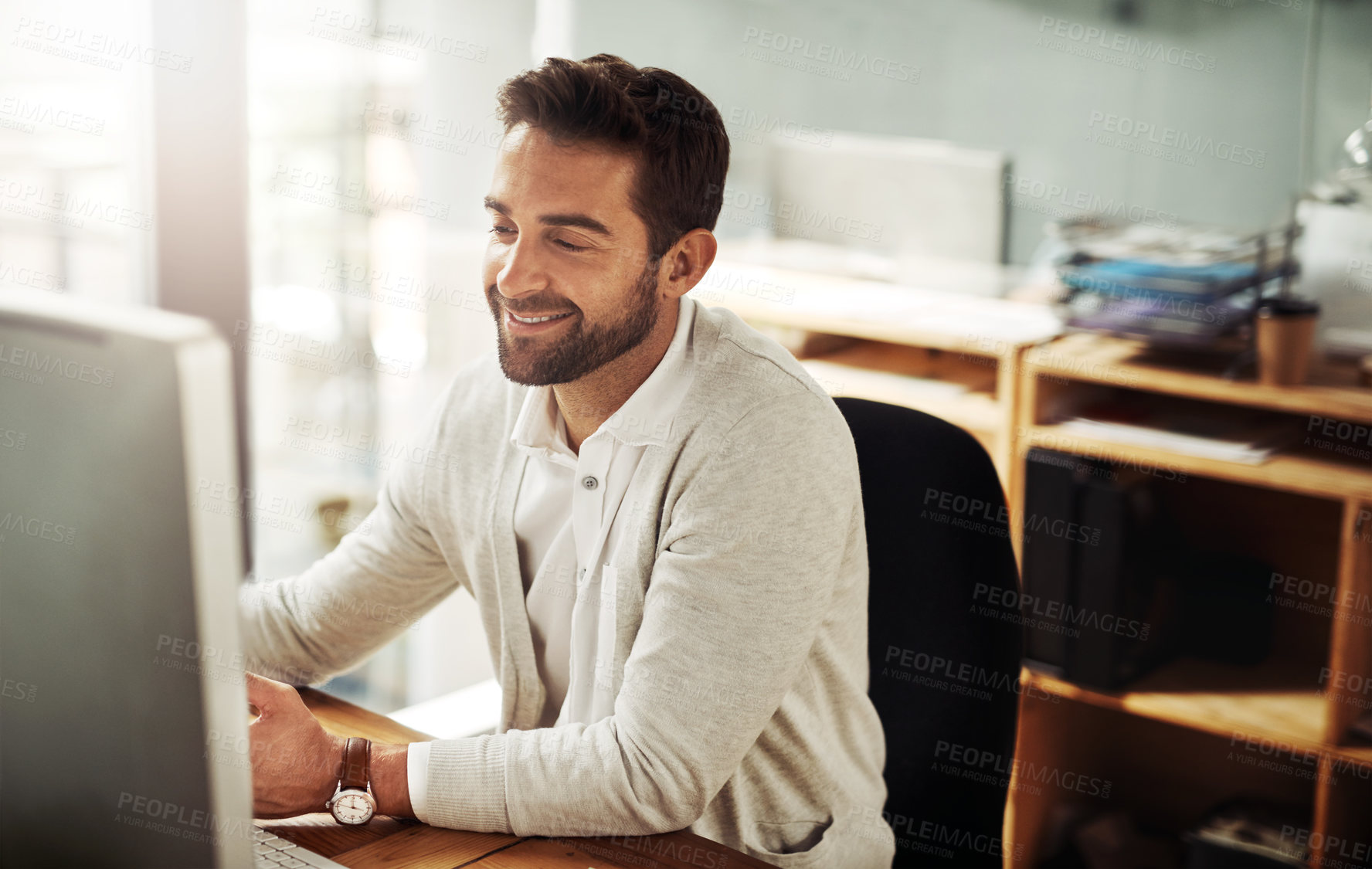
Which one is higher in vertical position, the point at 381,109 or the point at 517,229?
the point at 381,109

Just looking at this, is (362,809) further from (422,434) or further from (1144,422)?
(1144,422)

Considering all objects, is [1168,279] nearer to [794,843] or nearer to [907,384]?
[907,384]

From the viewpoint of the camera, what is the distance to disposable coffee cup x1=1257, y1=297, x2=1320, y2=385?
180 cm

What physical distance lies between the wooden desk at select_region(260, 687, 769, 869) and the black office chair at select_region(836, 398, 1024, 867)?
348 mm

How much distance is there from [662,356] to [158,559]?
77cm

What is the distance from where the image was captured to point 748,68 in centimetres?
257

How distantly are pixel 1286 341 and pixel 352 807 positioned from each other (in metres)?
1.49

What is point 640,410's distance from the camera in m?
1.26

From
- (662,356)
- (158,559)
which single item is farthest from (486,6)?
(158,559)

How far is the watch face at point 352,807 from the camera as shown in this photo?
1.03 metres

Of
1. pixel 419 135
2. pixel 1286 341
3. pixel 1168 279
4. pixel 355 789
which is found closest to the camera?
pixel 355 789

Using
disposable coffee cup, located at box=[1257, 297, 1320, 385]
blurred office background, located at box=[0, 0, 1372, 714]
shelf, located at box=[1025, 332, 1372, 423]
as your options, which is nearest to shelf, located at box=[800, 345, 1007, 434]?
shelf, located at box=[1025, 332, 1372, 423]

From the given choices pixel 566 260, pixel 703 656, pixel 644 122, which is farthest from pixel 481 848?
pixel 644 122

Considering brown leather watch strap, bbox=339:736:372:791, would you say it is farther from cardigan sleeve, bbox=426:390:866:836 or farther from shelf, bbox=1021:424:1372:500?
shelf, bbox=1021:424:1372:500
